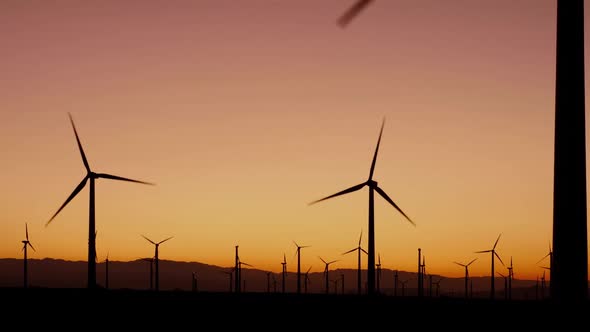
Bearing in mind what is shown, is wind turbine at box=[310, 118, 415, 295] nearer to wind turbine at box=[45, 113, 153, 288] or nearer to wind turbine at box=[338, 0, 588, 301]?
wind turbine at box=[45, 113, 153, 288]

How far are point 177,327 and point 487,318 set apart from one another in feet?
65.1

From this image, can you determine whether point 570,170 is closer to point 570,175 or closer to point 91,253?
point 570,175

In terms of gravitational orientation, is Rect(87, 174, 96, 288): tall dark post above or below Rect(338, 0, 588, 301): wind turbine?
below

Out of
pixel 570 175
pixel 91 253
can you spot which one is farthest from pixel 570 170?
pixel 91 253

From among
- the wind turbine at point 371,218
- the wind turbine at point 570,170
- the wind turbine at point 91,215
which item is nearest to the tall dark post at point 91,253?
the wind turbine at point 91,215

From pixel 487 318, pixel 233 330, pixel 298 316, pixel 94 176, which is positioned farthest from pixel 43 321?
pixel 94 176

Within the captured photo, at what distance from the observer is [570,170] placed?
25.3 m

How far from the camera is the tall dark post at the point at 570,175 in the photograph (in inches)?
973

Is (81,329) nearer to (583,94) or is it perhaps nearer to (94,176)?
(583,94)

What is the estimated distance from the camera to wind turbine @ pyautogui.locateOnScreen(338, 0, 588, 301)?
81.0ft

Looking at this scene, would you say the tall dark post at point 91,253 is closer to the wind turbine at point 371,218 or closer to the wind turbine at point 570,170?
the wind turbine at point 371,218

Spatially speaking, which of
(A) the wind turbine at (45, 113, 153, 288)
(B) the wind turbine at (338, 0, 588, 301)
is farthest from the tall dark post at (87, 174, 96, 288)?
(B) the wind turbine at (338, 0, 588, 301)

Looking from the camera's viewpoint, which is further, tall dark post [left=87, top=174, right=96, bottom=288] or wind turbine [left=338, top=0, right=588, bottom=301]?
tall dark post [left=87, top=174, right=96, bottom=288]

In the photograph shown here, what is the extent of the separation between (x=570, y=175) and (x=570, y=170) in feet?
0.46
